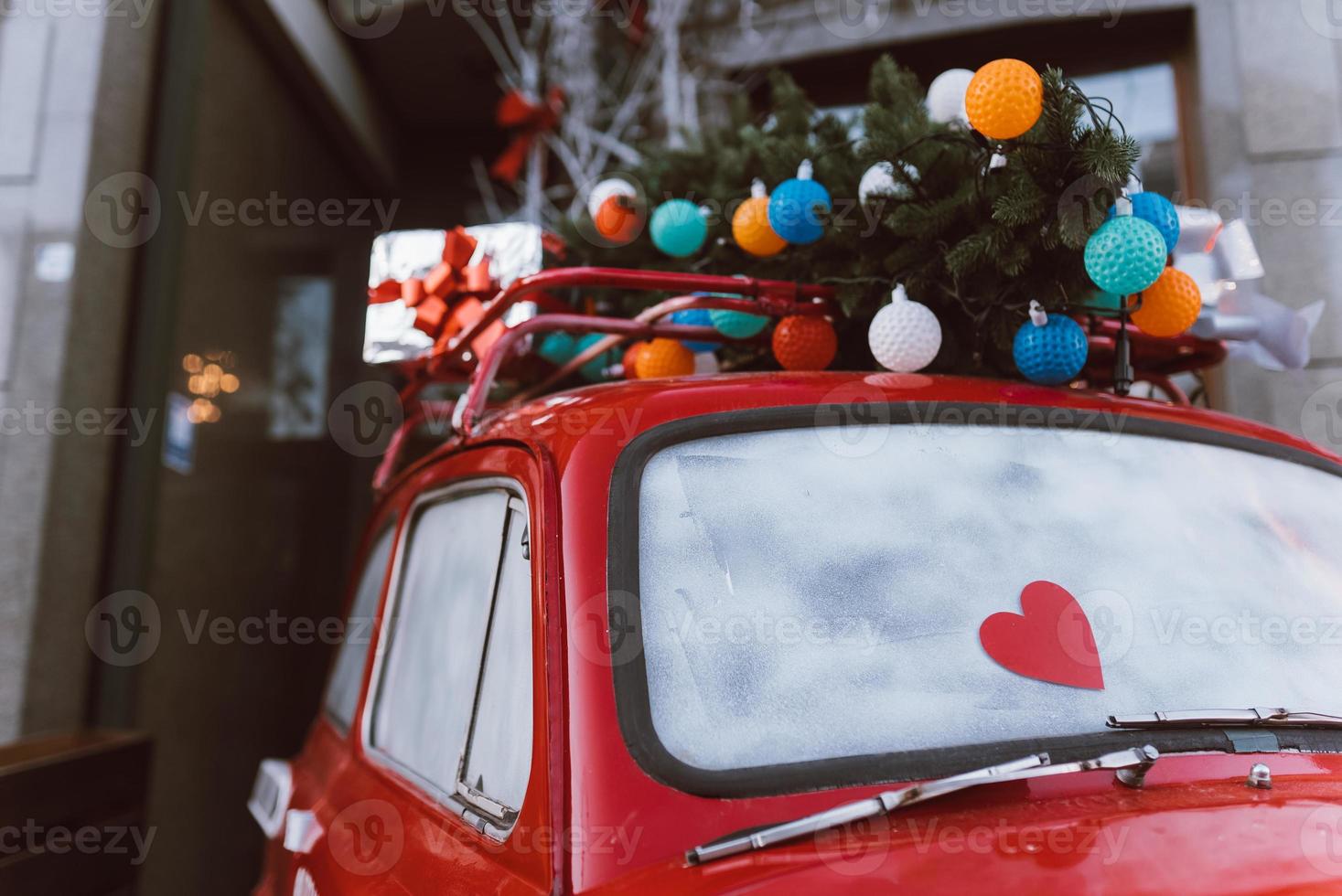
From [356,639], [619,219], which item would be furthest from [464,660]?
[619,219]

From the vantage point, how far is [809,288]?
2246 millimetres

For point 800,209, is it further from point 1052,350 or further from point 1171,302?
point 1171,302

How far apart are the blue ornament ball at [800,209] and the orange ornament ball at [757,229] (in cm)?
12

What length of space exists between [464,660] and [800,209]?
4.26 ft

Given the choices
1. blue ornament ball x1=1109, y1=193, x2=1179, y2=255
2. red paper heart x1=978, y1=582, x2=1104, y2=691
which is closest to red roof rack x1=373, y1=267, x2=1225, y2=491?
blue ornament ball x1=1109, y1=193, x2=1179, y2=255

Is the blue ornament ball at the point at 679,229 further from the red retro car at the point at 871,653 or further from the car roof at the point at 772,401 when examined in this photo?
the car roof at the point at 772,401

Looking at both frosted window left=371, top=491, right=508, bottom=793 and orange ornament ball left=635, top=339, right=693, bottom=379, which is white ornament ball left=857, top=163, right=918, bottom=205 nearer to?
orange ornament ball left=635, top=339, right=693, bottom=379

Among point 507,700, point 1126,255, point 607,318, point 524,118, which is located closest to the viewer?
point 507,700

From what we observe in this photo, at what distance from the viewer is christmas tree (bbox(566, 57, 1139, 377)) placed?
1.86 metres

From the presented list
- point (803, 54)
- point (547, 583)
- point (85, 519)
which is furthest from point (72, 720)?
point (803, 54)

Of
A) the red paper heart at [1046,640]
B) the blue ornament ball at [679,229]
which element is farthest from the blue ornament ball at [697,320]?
the red paper heart at [1046,640]

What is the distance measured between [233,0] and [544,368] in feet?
12.6

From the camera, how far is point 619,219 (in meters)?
3.11

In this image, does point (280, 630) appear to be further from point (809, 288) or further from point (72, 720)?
point (809, 288)
